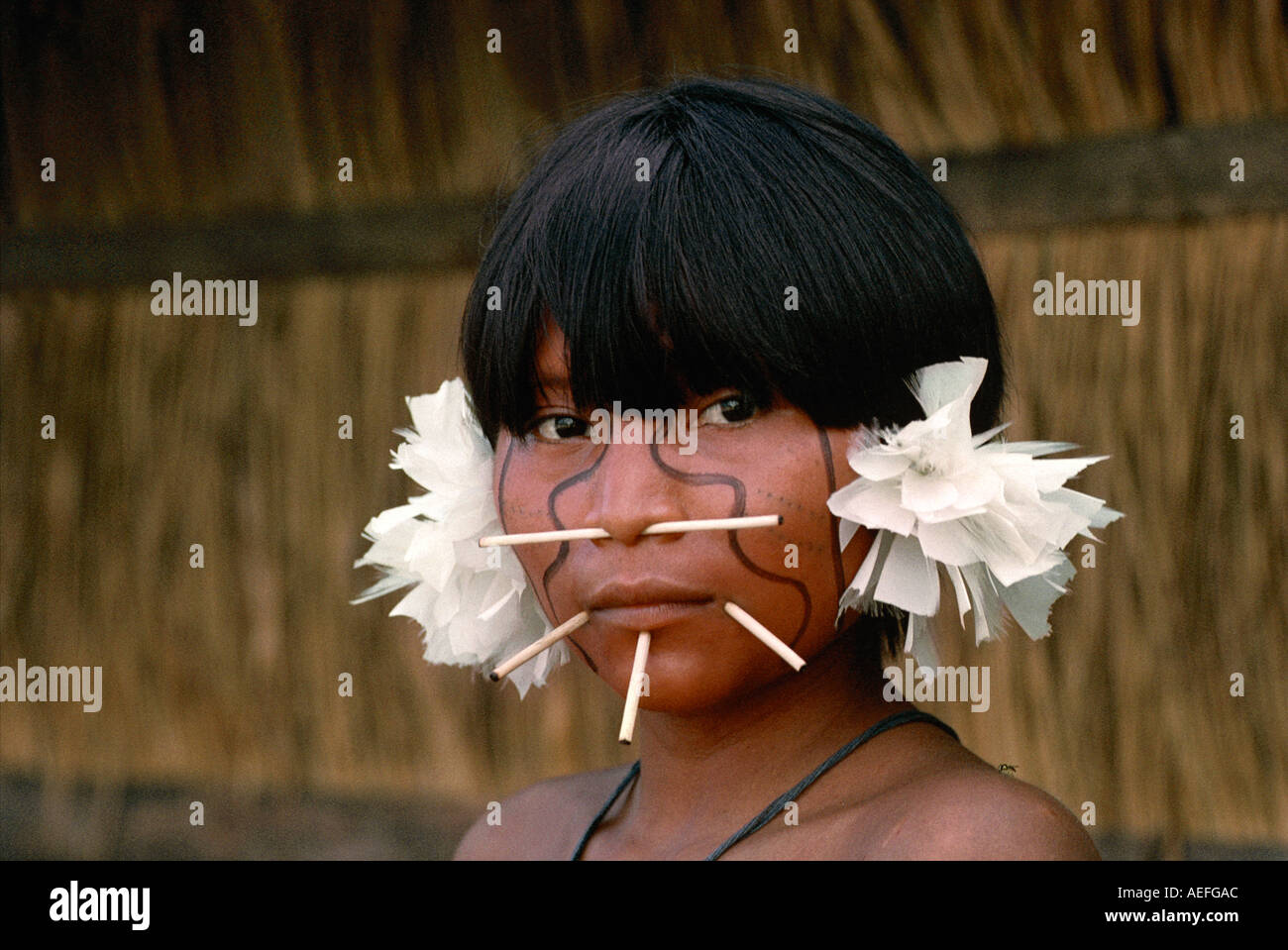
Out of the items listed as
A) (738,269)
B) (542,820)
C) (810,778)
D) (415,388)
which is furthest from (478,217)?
(810,778)

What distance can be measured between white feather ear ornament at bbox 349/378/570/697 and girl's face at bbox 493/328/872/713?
20cm

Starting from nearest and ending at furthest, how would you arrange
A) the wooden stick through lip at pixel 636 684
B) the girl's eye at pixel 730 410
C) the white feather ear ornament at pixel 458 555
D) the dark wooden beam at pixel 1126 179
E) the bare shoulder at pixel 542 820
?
the wooden stick through lip at pixel 636 684, the girl's eye at pixel 730 410, the white feather ear ornament at pixel 458 555, the bare shoulder at pixel 542 820, the dark wooden beam at pixel 1126 179

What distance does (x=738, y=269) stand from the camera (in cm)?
127

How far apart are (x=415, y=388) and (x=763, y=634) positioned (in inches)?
50.6

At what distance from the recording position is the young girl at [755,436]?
125 cm

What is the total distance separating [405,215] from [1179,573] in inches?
47.3

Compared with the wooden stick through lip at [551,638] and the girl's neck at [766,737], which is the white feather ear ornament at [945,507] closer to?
the girl's neck at [766,737]

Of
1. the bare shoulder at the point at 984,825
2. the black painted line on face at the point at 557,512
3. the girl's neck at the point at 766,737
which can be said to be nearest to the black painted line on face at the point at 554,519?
the black painted line on face at the point at 557,512

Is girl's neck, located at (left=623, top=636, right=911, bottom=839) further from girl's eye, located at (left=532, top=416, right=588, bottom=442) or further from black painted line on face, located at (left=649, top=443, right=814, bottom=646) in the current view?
girl's eye, located at (left=532, top=416, right=588, bottom=442)

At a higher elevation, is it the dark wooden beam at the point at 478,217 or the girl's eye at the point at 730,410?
the dark wooden beam at the point at 478,217

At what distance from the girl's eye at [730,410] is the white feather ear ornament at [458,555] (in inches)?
11.1

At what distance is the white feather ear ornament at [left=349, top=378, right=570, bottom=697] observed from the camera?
4.89 ft

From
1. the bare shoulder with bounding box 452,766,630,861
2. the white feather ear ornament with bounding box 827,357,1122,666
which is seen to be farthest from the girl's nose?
the bare shoulder with bounding box 452,766,630,861
